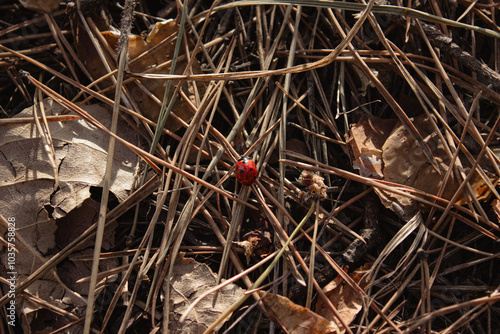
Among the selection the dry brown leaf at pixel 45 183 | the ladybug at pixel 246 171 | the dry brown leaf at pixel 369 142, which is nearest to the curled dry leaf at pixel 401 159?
the dry brown leaf at pixel 369 142

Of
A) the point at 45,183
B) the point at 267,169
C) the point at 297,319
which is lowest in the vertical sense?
the point at 297,319

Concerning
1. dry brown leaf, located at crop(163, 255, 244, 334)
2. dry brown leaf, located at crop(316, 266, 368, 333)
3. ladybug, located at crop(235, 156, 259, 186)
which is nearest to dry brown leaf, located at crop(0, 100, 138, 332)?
dry brown leaf, located at crop(163, 255, 244, 334)

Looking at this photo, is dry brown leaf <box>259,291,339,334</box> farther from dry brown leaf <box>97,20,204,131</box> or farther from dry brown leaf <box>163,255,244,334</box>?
dry brown leaf <box>97,20,204,131</box>

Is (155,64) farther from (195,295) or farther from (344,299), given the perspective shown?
(344,299)

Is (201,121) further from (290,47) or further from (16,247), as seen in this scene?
(16,247)

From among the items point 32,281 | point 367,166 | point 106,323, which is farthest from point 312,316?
point 32,281

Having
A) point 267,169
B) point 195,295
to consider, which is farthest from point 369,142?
point 195,295

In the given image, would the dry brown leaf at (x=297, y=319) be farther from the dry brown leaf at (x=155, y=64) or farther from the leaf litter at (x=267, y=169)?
the dry brown leaf at (x=155, y=64)
